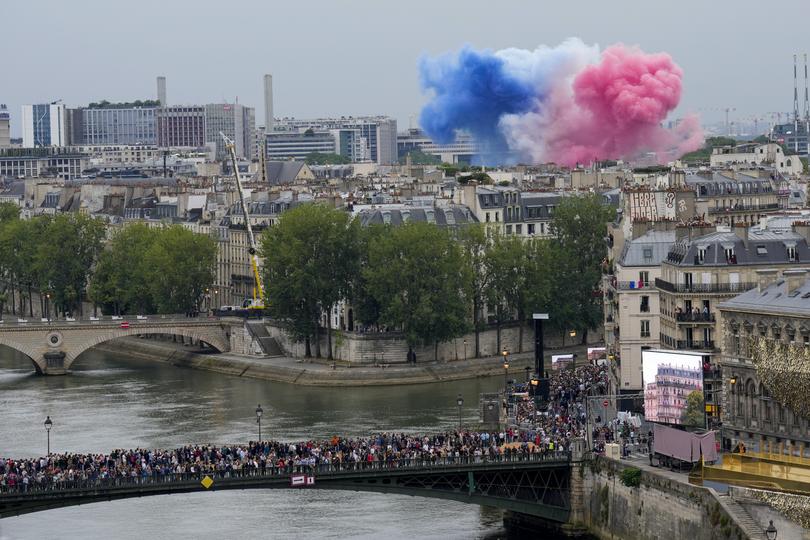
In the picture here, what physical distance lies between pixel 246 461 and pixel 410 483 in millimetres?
3969

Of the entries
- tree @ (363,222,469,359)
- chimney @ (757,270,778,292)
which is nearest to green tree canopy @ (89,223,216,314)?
tree @ (363,222,469,359)

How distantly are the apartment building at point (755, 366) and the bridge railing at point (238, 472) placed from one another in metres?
4.33

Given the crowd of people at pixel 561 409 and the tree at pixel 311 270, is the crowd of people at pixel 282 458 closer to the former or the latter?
the crowd of people at pixel 561 409

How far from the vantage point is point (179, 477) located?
55.3 metres

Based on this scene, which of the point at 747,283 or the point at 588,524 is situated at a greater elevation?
the point at 747,283

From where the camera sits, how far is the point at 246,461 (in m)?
56.7

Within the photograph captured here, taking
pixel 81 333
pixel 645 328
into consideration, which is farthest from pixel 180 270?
pixel 645 328

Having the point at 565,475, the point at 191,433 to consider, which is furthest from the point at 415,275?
the point at 565,475

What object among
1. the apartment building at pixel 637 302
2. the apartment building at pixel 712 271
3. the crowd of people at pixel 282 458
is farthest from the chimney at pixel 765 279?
the apartment building at pixel 637 302

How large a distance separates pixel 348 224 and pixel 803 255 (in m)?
36.2

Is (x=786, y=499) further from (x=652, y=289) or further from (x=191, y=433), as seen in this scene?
(x=191, y=433)

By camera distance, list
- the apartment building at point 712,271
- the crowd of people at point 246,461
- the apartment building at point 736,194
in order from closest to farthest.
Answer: the crowd of people at point 246,461 → the apartment building at point 712,271 → the apartment building at point 736,194

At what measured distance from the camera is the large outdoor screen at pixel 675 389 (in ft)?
189

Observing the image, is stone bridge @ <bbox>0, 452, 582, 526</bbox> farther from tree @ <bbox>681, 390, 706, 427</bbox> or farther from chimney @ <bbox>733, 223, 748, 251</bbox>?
chimney @ <bbox>733, 223, 748, 251</bbox>
